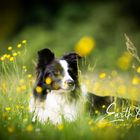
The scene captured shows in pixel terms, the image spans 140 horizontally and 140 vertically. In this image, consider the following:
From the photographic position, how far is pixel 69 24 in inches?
707

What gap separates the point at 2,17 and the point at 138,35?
4805 mm

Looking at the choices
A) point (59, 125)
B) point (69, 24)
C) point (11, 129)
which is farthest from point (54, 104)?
point (69, 24)

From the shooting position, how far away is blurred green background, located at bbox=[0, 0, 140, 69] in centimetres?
1658

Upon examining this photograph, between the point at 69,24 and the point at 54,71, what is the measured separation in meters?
10.9

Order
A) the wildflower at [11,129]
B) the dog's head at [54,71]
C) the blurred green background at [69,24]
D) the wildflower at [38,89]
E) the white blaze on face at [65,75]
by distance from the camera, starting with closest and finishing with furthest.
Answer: the wildflower at [11,129] < the wildflower at [38,89] < the white blaze on face at [65,75] < the dog's head at [54,71] < the blurred green background at [69,24]

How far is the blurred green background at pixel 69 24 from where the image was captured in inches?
653

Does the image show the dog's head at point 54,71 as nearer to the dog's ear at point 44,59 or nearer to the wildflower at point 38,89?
the dog's ear at point 44,59

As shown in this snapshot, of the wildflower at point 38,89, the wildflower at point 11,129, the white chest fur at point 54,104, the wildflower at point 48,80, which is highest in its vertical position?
the wildflower at point 48,80

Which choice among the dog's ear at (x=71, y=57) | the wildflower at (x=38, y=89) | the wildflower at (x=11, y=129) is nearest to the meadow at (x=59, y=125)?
the wildflower at (x=11, y=129)

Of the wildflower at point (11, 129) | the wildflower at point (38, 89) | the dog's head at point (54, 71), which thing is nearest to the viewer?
the wildflower at point (11, 129)

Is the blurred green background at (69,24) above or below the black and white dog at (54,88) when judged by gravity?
above

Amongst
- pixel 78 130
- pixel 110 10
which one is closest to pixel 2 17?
pixel 110 10

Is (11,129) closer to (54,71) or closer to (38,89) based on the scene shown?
(38,89)

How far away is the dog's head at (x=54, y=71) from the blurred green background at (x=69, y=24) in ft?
27.3
